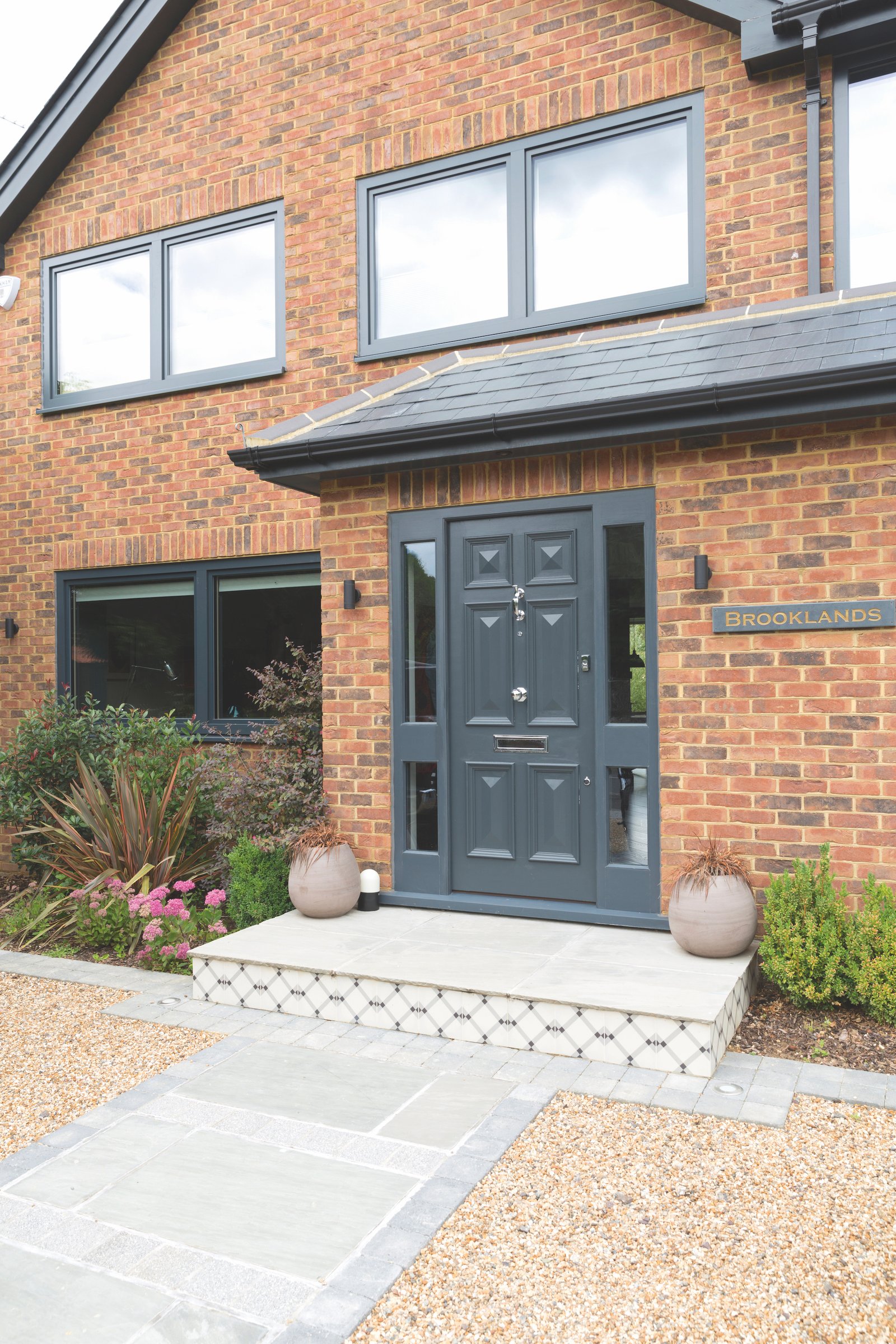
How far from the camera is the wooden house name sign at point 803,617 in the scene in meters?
4.74

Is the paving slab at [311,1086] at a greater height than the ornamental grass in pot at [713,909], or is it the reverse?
the ornamental grass in pot at [713,909]

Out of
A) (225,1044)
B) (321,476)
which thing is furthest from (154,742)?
(225,1044)

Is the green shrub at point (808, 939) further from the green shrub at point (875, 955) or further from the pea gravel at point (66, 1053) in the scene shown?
the pea gravel at point (66, 1053)

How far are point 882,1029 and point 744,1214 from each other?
174cm

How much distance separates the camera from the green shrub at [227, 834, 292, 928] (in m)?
6.04

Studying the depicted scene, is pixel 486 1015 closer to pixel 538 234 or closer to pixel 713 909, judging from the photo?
pixel 713 909

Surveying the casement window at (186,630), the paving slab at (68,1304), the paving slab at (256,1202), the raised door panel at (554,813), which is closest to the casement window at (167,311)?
the casement window at (186,630)

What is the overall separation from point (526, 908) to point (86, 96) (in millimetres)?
7581

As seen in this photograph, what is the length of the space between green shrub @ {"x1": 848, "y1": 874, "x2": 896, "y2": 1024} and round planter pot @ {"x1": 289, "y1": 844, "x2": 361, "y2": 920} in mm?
2714

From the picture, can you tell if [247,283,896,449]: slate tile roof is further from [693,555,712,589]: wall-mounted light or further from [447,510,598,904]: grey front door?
[693,555,712,589]: wall-mounted light

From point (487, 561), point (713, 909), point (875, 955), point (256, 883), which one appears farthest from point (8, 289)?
point (875, 955)

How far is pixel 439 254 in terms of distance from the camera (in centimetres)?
725

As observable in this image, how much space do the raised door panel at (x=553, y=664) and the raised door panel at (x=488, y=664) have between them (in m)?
0.14

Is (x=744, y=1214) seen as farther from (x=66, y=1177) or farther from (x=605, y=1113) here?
(x=66, y=1177)
